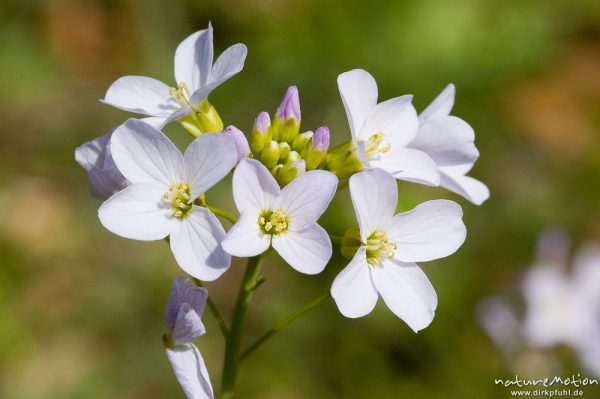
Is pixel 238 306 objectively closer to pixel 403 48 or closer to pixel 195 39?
pixel 195 39

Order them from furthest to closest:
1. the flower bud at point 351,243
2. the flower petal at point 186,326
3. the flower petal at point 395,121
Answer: the flower petal at point 395,121, the flower bud at point 351,243, the flower petal at point 186,326

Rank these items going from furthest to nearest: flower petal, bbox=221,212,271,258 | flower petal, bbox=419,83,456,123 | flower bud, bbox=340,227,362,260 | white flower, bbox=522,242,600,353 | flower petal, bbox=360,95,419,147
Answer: white flower, bbox=522,242,600,353
flower petal, bbox=419,83,456,123
flower petal, bbox=360,95,419,147
flower bud, bbox=340,227,362,260
flower petal, bbox=221,212,271,258

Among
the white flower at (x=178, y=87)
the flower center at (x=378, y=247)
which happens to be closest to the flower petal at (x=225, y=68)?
the white flower at (x=178, y=87)

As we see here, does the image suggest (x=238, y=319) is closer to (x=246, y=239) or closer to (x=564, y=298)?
(x=246, y=239)

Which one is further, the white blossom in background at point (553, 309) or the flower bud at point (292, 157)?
the white blossom in background at point (553, 309)

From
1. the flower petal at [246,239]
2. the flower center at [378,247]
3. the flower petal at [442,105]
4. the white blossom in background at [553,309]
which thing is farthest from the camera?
the white blossom in background at [553,309]

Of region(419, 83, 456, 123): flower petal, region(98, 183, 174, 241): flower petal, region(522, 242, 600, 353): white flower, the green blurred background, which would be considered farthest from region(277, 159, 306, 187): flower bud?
region(522, 242, 600, 353): white flower

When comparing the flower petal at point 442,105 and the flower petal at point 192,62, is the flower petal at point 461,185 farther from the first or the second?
the flower petal at point 192,62

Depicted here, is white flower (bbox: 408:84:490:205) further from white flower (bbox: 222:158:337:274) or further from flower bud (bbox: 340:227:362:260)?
white flower (bbox: 222:158:337:274)
